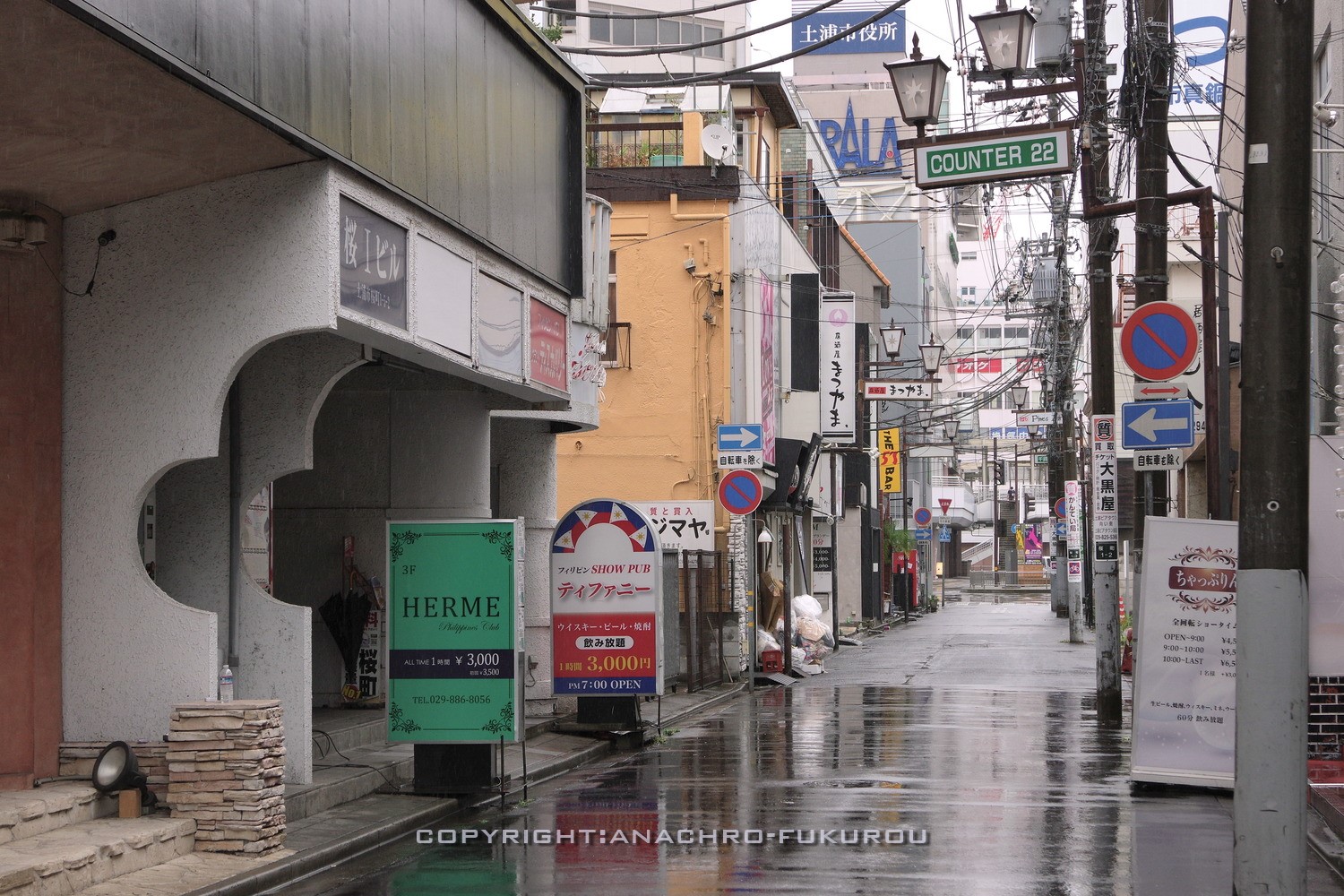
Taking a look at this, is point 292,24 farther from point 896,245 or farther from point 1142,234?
point 896,245

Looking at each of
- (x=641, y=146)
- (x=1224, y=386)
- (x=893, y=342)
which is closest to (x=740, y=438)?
(x=1224, y=386)

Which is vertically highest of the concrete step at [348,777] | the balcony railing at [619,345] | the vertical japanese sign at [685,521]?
the balcony railing at [619,345]

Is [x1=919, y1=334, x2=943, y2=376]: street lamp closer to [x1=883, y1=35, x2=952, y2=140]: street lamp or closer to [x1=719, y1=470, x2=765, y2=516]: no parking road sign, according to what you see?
[x1=719, y1=470, x2=765, y2=516]: no parking road sign

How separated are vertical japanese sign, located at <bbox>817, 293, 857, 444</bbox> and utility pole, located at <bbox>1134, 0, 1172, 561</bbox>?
20.6 metres

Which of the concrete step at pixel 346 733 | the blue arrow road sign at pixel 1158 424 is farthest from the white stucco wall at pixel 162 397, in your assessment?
the blue arrow road sign at pixel 1158 424

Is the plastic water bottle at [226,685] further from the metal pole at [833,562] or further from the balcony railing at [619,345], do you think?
the metal pole at [833,562]

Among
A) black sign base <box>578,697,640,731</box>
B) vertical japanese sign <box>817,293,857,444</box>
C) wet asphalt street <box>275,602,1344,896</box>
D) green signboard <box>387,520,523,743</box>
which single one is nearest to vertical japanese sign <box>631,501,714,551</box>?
wet asphalt street <box>275,602,1344,896</box>

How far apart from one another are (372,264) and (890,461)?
1890 inches

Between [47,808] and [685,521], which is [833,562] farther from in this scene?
[47,808]

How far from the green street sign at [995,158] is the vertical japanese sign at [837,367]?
24.1m

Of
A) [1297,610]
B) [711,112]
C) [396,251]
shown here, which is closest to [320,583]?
[396,251]

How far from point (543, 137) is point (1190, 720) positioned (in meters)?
8.43

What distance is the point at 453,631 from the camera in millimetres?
13172

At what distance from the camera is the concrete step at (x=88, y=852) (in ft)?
27.9
